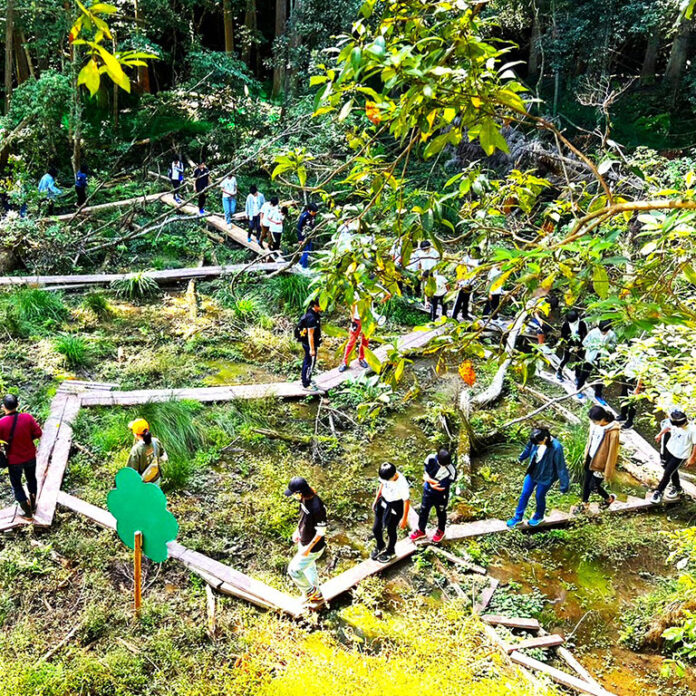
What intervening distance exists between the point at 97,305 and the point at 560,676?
874 cm

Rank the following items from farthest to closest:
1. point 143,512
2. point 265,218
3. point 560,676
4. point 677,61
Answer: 1. point 677,61
2. point 265,218
3. point 560,676
4. point 143,512

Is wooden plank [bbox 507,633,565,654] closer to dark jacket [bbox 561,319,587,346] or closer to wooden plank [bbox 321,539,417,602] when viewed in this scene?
wooden plank [bbox 321,539,417,602]

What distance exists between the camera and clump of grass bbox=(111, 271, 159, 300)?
11.5m

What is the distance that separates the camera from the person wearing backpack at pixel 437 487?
20.0ft

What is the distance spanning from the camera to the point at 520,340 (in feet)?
34.6

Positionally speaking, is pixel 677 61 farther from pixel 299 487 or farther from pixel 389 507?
pixel 299 487

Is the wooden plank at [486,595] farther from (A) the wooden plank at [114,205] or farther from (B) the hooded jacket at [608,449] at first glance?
(A) the wooden plank at [114,205]

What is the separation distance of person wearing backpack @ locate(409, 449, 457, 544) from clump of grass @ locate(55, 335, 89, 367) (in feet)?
18.2

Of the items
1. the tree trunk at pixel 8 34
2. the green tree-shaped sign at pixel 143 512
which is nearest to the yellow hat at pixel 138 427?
the green tree-shaped sign at pixel 143 512

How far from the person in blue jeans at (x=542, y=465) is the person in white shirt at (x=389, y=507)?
4.66ft

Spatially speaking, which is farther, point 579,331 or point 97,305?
point 97,305

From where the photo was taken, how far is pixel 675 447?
6.98 m

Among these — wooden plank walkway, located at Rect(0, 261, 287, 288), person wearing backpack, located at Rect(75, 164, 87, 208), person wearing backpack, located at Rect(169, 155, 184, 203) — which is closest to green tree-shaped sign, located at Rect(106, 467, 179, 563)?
wooden plank walkway, located at Rect(0, 261, 287, 288)

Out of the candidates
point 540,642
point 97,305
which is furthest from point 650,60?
point 540,642
